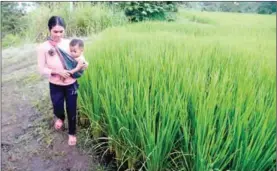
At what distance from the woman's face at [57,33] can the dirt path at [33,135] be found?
0.63 meters

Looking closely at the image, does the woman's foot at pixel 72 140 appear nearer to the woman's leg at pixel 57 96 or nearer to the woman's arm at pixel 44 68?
the woman's leg at pixel 57 96

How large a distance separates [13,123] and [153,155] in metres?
1.13

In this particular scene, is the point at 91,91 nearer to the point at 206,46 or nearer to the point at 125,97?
the point at 125,97

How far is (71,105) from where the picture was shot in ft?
6.02

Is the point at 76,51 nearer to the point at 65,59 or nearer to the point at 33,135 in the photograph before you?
the point at 65,59

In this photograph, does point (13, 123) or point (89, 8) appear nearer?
point (13, 123)

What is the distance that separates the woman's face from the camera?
1.61 meters

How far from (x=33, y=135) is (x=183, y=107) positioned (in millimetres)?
1021

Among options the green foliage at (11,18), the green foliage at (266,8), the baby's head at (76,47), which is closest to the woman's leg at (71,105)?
the baby's head at (76,47)

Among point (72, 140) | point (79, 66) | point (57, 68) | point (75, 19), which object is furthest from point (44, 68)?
point (75, 19)

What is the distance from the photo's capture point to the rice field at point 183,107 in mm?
1400

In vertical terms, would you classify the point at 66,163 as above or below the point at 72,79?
below

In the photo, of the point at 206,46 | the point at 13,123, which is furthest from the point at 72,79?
the point at 206,46

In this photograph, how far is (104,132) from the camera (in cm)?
193
